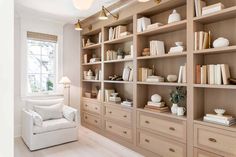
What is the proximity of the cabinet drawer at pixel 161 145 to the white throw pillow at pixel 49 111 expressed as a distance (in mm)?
1726

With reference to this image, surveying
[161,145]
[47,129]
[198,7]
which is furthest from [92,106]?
[198,7]

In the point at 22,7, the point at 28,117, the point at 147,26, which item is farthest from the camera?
the point at 22,7

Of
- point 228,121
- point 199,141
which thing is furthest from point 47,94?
point 228,121

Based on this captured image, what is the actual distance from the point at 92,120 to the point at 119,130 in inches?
39.3

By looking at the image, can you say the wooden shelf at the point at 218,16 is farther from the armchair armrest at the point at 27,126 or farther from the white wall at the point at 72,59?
the white wall at the point at 72,59

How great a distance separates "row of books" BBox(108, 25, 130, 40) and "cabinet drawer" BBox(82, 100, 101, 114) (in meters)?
1.49

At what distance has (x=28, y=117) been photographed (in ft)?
10.6

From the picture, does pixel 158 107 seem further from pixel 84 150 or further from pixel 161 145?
pixel 84 150

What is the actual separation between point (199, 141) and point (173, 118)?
0.44 m

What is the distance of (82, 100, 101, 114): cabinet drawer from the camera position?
4095 mm
